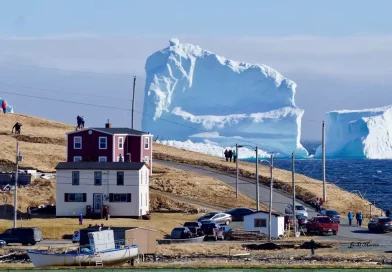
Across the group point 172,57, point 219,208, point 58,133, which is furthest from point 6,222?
point 172,57

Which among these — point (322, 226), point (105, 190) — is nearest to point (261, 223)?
point (322, 226)

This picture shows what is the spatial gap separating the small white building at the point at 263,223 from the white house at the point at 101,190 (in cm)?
873

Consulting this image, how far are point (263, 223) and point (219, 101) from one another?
103560mm

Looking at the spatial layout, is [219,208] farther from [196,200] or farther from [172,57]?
[172,57]

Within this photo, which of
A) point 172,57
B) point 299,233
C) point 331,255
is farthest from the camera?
point 172,57

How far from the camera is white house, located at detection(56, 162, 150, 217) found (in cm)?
6675

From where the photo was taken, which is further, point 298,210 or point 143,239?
point 298,210

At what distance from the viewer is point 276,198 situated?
3029 inches

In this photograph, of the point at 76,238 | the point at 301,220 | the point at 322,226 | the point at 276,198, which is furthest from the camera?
the point at 276,198

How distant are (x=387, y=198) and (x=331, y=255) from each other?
53.5 m

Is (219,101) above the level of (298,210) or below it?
above

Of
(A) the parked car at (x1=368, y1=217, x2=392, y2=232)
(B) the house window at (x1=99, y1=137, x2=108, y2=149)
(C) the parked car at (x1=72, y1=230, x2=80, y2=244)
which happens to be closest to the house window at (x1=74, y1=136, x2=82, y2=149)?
(B) the house window at (x1=99, y1=137, x2=108, y2=149)

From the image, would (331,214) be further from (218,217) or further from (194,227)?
(194,227)

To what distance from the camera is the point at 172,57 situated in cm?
15025
